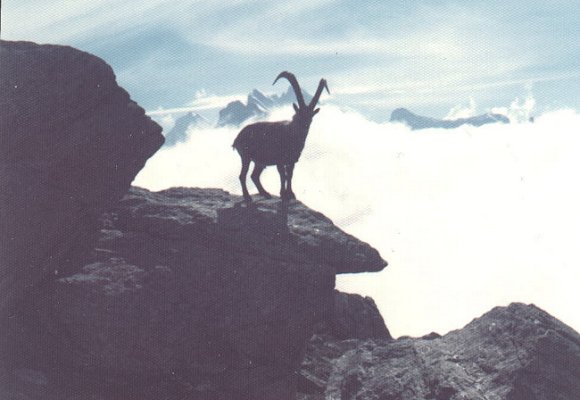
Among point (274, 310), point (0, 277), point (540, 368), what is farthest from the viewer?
point (274, 310)

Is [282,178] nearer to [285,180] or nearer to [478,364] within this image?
[285,180]

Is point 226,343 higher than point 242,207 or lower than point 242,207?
lower

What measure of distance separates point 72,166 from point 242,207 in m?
5.81

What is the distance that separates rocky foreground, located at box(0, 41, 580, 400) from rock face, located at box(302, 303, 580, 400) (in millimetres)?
58

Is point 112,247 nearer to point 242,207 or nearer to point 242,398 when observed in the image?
point 242,207

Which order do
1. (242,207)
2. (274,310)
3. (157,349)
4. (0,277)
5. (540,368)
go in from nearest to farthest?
(540,368)
(0,277)
(157,349)
(274,310)
(242,207)

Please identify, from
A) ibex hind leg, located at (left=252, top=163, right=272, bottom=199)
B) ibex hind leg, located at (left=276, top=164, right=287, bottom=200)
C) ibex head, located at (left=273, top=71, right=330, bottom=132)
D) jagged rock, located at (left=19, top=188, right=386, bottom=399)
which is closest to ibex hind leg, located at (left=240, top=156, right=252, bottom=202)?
jagged rock, located at (left=19, top=188, right=386, bottom=399)

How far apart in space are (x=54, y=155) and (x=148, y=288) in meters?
4.92

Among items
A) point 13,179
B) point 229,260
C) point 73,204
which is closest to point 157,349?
point 229,260

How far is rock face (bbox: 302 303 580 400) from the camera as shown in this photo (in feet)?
47.9

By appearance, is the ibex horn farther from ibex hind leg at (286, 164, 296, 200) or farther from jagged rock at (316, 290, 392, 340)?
jagged rock at (316, 290, 392, 340)

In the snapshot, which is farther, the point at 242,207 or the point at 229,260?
the point at 242,207

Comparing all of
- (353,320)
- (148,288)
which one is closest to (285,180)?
(353,320)

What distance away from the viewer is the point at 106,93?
2105 centimetres
